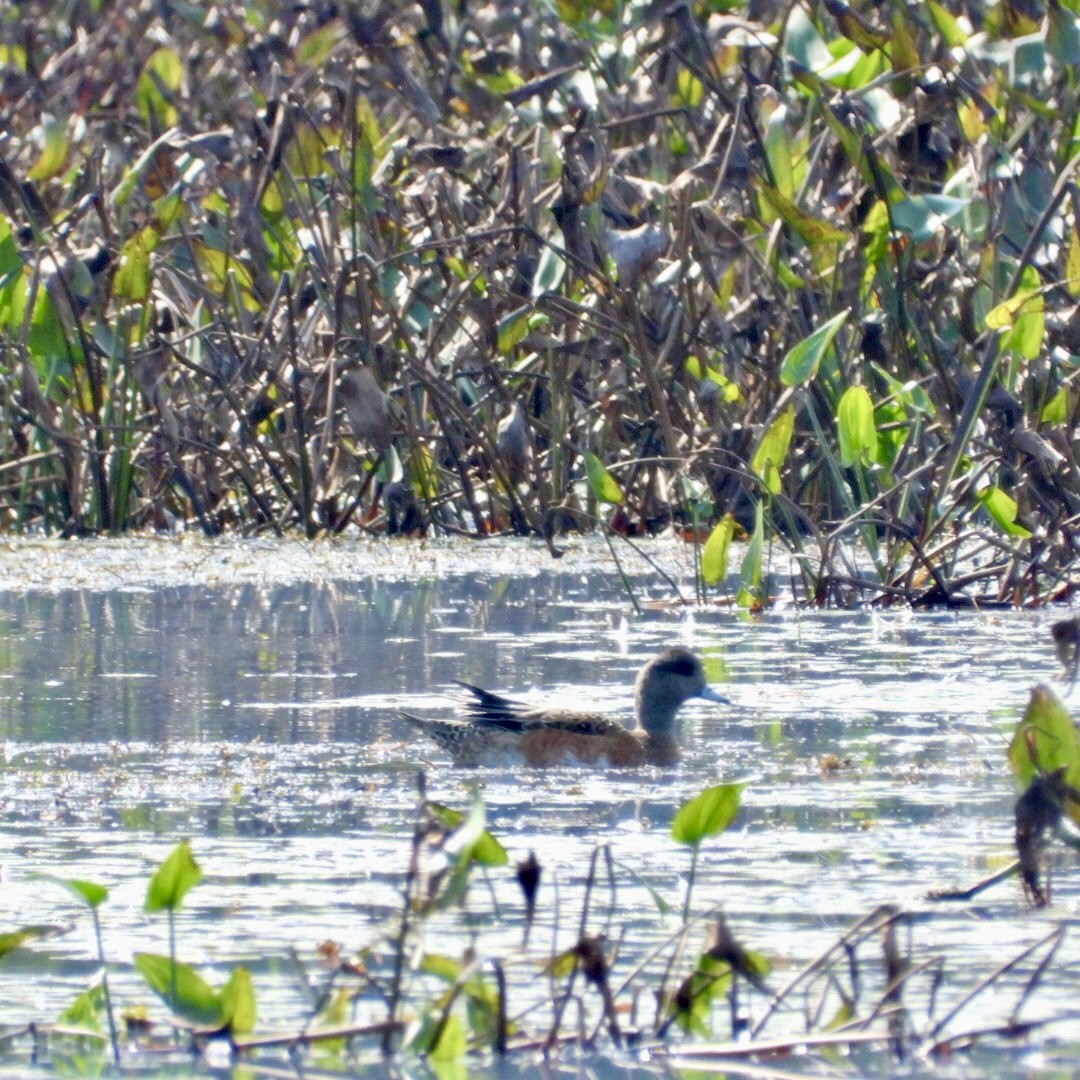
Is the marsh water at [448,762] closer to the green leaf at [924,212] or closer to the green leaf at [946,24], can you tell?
the green leaf at [924,212]

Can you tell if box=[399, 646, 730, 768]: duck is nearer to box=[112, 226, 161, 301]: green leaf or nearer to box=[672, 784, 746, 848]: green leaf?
box=[672, 784, 746, 848]: green leaf

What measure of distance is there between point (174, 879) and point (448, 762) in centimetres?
201

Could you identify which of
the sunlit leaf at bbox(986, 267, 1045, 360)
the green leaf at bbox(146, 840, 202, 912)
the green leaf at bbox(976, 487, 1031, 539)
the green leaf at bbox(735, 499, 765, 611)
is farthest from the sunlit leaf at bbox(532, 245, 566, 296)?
the green leaf at bbox(146, 840, 202, 912)

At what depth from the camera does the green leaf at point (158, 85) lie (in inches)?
349

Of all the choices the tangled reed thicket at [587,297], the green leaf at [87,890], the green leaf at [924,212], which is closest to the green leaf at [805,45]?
the tangled reed thicket at [587,297]

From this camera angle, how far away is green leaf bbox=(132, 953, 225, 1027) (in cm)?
267

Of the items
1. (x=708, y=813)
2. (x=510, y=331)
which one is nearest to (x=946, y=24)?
(x=510, y=331)

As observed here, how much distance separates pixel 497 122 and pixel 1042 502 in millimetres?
3805

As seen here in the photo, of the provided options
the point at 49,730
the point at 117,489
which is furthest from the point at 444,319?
the point at 49,730

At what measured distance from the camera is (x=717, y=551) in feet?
20.6

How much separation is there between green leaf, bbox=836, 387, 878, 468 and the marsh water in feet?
1.58

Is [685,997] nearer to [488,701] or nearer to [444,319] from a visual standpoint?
[488,701]

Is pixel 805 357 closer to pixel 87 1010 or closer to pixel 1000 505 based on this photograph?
pixel 1000 505

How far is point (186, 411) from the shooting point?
871 cm
